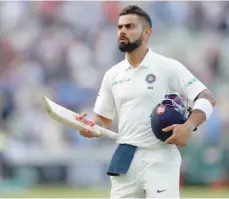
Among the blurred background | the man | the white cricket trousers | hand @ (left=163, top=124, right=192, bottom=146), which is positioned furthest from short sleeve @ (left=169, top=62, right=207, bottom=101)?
the blurred background

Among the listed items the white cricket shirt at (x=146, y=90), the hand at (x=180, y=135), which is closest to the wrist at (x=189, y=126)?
the hand at (x=180, y=135)

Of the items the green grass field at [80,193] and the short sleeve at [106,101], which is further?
the green grass field at [80,193]

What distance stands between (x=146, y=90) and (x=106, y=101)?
1.65ft

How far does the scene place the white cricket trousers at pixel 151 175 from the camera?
277 inches

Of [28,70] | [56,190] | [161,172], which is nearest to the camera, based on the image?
[161,172]

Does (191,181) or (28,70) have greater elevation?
(28,70)

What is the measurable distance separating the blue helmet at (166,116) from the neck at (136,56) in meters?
0.43

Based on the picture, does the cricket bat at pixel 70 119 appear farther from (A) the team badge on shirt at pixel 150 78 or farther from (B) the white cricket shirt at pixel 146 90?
(A) the team badge on shirt at pixel 150 78

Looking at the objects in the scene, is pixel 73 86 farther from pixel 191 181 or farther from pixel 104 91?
pixel 104 91

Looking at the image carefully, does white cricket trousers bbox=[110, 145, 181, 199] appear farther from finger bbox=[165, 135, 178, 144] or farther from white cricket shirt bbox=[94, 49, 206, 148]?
finger bbox=[165, 135, 178, 144]

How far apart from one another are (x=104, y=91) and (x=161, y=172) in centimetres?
86

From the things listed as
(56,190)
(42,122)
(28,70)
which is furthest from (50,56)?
(56,190)

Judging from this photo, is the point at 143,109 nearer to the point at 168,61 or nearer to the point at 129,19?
the point at 168,61

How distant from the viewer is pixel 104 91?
749 centimetres
